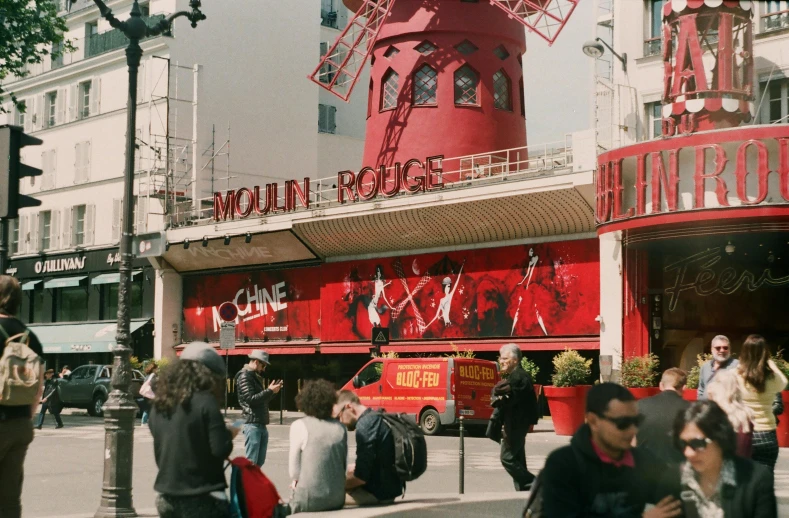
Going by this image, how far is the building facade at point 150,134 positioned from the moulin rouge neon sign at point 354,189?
2.68 metres

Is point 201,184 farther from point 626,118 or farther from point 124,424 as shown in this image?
point 124,424

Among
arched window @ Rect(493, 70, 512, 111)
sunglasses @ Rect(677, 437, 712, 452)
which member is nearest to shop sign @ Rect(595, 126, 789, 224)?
arched window @ Rect(493, 70, 512, 111)

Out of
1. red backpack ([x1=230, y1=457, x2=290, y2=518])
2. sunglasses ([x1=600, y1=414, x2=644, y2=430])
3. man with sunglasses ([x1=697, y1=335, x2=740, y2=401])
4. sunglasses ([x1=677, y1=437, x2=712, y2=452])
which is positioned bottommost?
red backpack ([x1=230, y1=457, x2=290, y2=518])

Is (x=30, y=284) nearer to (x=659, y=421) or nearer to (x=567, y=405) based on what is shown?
(x=567, y=405)

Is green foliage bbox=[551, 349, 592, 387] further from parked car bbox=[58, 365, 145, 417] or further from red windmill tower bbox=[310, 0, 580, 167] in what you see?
parked car bbox=[58, 365, 145, 417]

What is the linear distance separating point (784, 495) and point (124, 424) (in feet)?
18.4

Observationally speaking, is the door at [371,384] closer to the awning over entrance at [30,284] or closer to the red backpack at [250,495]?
the red backpack at [250,495]

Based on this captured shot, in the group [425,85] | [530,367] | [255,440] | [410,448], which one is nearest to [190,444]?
[410,448]

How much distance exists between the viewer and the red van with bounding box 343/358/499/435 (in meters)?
23.4

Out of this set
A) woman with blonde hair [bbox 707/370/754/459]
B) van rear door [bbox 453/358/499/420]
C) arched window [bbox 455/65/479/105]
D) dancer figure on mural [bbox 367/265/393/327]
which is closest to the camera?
woman with blonde hair [bbox 707/370/754/459]

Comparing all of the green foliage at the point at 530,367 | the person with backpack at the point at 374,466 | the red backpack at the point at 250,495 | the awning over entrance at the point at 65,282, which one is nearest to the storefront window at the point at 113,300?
the awning over entrance at the point at 65,282

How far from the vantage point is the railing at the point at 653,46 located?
2553cm

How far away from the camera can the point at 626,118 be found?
25516 mm

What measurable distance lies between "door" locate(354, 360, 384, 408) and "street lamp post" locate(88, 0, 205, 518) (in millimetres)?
13906
